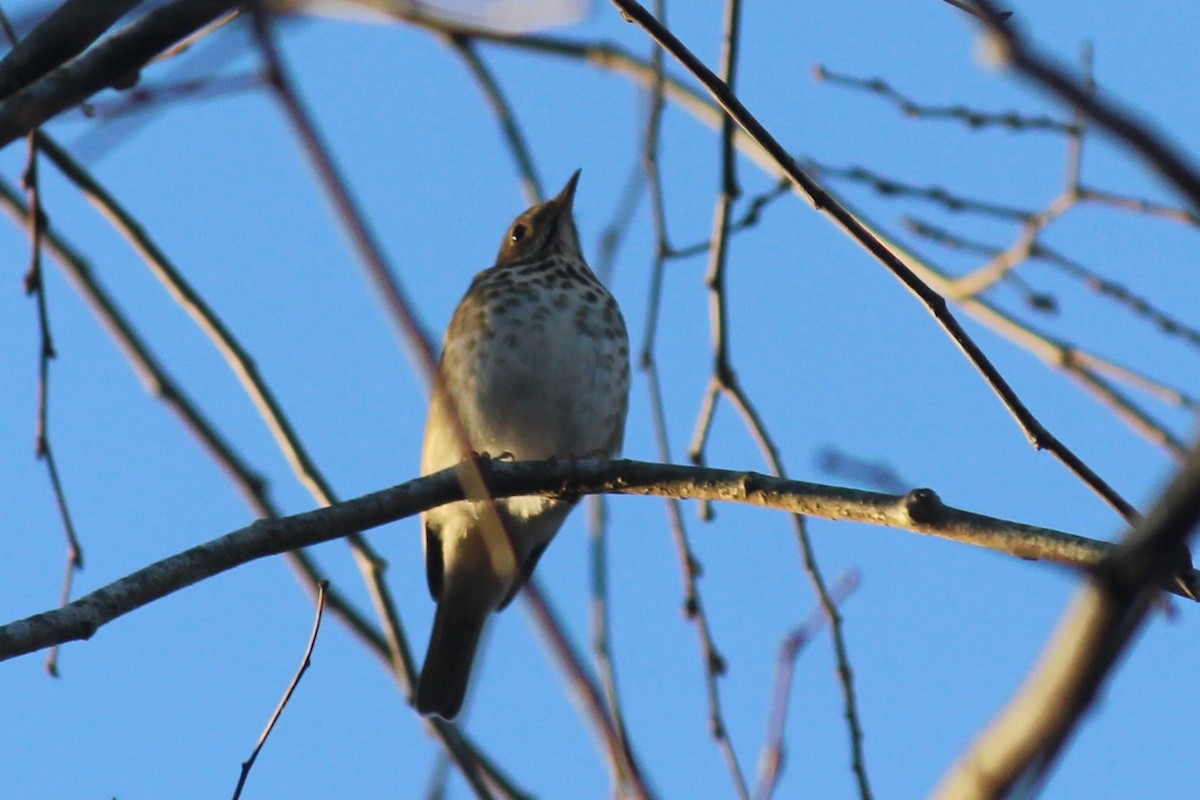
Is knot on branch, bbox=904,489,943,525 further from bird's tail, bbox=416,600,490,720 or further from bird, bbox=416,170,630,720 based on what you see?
bird's tail, bbox=416,600,490,720

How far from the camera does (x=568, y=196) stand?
784 centimetres

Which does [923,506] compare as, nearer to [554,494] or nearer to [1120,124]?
[554,494]

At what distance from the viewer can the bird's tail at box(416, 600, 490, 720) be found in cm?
666

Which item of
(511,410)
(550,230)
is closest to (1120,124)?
(511,410)

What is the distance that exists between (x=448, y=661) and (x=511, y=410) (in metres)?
1.27

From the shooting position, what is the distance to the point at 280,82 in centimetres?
134

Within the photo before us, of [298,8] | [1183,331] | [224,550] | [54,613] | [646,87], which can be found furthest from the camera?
[646,87]

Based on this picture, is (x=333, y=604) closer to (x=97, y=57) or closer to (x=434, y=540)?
(x=434, y=540)

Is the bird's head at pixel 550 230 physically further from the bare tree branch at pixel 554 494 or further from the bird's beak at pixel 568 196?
the bare tree branch at pixel 554 494

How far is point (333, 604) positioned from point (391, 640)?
0.25 metres

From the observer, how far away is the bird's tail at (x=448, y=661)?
6660 millimetres

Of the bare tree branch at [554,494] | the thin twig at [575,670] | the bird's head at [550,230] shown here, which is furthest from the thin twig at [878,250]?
the bird's head at [550,230]

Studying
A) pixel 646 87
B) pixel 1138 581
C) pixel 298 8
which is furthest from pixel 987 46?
pixel 646 87

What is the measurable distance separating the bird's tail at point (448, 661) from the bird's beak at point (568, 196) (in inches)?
87.4
